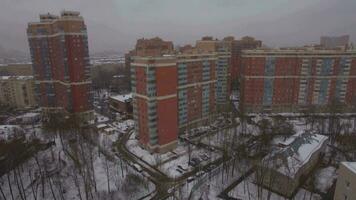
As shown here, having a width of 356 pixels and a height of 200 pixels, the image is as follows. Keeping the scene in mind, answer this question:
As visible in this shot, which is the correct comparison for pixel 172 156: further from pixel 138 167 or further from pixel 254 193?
pixel 254 193

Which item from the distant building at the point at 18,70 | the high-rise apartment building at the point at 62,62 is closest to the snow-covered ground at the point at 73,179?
the high-rise apartment building at the point at 62,62

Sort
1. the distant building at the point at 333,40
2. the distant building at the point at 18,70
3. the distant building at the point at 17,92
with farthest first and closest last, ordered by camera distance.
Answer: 1. the distant building at the point at 18,70
2. the distant building at the point at 333,40
3. the distant building at the point at 17,92

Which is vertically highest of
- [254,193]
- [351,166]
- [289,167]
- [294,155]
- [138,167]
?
[351,166]

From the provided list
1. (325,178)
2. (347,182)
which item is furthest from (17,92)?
(347,182)

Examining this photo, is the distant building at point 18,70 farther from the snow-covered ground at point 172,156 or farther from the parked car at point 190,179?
Answer: the parked car at point 190,179

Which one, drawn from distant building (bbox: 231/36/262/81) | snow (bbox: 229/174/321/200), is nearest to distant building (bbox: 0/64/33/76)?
distant building (bbox: 231/36/262/81)
